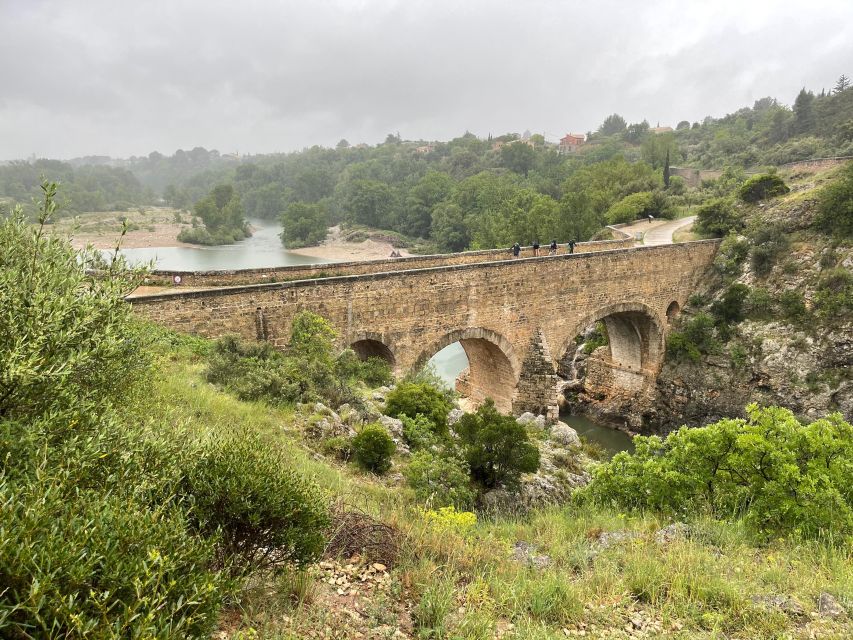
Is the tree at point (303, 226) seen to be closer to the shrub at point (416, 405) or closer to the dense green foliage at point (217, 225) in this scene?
the dense green foliage at point (217, 225)

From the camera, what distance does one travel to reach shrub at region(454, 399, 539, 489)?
8797 mm

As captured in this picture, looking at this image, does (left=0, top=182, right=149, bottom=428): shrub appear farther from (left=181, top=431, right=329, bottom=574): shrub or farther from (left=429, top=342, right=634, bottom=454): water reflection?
(left=429, top=342, right=634, bottom=454): water reflection

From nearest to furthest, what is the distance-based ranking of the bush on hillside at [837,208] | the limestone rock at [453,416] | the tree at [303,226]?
1. the limestone rock at [453,416]
2. the bush on hillside at [837,208]
3. the tree at [303,226]

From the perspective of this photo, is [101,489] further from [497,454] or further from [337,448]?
[497,454]

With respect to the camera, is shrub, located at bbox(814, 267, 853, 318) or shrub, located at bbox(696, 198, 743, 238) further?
shrub, located at bbox(696, 198, 743, 238)

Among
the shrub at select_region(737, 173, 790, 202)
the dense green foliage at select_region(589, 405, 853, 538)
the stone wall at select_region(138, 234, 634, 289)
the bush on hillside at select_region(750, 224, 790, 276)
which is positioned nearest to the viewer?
the dense green foliage at select_region(589, 405, 853, 538)

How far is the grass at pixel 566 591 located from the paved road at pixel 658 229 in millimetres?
19892

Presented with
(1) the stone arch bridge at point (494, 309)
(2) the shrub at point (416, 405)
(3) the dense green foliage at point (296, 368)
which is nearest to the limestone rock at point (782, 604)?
(2) the shrub at point (416, 405)

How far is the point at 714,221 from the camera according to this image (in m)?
22.0

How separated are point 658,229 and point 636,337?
9.58 m

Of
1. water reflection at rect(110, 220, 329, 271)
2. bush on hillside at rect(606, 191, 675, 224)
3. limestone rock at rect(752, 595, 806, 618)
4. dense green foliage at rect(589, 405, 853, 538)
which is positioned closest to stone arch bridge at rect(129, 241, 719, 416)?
dense green foliage at rect(589, 405, 853, 538)

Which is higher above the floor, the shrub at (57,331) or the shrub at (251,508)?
the shrub at (57,331)

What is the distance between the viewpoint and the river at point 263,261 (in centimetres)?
1934

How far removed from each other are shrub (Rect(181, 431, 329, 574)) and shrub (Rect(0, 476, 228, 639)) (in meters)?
0.50
